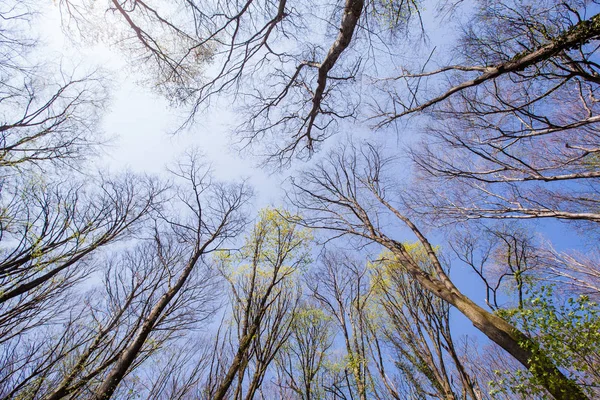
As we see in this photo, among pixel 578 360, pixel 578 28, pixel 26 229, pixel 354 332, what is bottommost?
pixel 578 360

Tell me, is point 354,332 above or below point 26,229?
below

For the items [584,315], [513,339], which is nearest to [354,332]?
[513,339]

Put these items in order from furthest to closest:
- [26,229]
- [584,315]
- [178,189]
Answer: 1. [178,189]
2. [26,229]
3. [584,315]

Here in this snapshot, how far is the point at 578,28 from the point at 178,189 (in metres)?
9.46

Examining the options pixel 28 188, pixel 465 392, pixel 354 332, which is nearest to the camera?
pixel 465 392

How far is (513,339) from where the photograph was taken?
9.39ft

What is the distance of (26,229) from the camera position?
507 cm

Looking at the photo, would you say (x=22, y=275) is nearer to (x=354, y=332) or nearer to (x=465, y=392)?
(x=354, y=332)

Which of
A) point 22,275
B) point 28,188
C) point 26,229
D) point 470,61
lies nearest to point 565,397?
point 470,61

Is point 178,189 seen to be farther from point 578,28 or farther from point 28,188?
point 578,28

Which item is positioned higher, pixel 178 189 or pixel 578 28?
pixel 178 189

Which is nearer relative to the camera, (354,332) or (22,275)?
(22,275)

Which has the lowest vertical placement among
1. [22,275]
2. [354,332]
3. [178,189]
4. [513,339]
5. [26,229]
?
[513,339]

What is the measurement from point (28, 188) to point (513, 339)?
10286 mm
